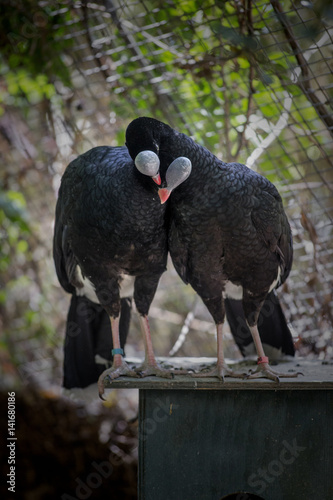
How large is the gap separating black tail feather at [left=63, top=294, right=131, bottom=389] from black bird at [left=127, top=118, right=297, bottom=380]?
534 millimetres

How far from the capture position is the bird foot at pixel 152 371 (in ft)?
6.68

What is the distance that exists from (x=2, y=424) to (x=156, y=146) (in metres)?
2.83

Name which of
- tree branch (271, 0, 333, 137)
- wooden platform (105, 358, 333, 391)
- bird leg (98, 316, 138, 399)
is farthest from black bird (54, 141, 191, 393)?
tree branch (271, 0, 333, 137)

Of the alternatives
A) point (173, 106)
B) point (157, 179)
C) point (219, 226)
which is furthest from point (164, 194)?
point (173, 106)

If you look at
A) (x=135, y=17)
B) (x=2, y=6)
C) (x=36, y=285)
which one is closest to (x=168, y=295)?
(x=36, y=285)

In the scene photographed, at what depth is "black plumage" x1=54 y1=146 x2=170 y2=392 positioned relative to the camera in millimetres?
1977

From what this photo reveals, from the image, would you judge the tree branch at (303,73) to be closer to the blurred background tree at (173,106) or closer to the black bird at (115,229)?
the blurred background tree at (173,106)

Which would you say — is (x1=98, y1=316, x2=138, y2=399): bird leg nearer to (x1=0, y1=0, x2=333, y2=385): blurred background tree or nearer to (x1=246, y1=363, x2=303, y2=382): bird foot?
(x1=246, y1=363, x2=303, y2=382): bird foot

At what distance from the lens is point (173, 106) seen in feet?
9.43

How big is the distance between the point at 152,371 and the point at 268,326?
66cm

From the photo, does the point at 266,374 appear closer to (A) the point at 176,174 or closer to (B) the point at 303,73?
(A) the point at 176,174

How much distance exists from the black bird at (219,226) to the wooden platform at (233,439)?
4.7 inches

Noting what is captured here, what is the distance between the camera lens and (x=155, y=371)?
6.81 ft

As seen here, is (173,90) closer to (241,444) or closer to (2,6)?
(2,6)
